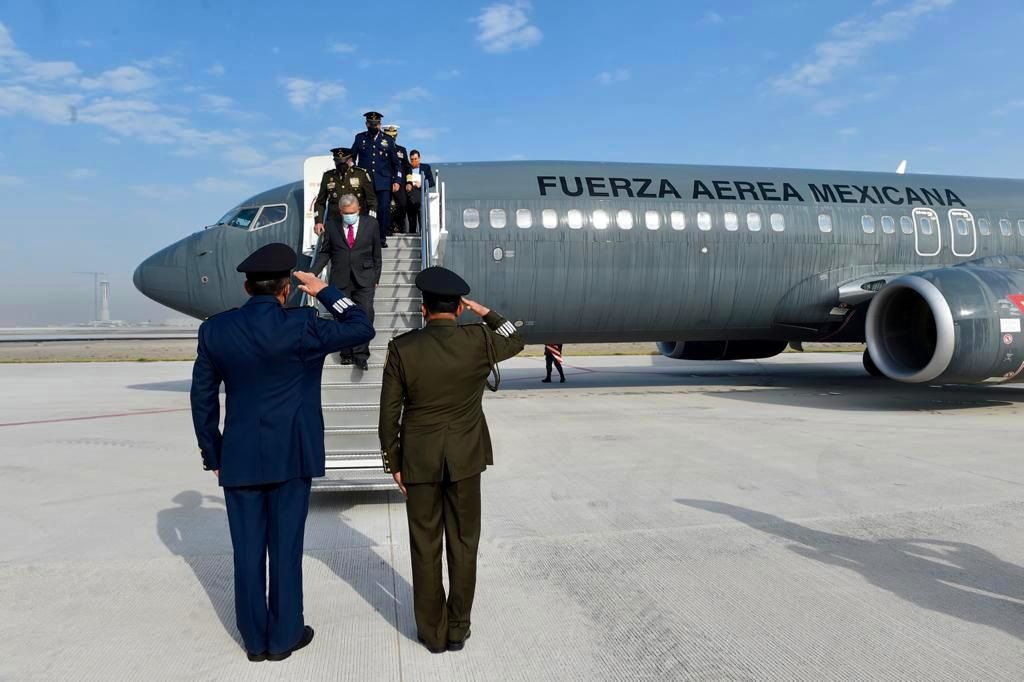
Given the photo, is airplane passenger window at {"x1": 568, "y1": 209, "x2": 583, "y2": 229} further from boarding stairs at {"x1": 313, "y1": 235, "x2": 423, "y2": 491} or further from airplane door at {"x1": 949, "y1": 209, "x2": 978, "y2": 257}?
airplane door at {"x1": 949, "y1": 209, "x2": 978, "y2": 257}

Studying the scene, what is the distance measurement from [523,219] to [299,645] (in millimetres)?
9305

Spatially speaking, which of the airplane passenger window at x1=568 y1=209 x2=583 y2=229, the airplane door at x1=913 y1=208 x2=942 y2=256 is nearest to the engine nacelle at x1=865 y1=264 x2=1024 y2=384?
the airplane door at x1=913 y1=208 x2=942 y2=256

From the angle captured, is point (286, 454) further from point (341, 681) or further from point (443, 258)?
point (443, 258)

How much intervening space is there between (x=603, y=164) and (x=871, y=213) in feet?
17.3

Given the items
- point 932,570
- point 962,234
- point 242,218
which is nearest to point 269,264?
point 932,570

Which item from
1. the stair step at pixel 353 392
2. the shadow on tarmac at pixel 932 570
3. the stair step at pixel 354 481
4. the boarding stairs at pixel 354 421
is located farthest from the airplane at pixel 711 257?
the shadow on tarmac at pixel 932 570

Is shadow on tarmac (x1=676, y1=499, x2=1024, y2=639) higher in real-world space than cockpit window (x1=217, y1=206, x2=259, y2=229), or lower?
lower

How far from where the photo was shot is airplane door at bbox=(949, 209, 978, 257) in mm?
14031

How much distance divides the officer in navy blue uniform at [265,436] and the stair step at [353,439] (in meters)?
2.60

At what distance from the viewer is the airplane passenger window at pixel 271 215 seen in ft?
39.3

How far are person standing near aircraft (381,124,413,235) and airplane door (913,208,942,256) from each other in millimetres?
9940

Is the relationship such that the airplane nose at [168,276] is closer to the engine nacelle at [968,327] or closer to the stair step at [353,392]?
the stair step at [353,392]

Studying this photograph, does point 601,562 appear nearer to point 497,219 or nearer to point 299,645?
point 299,645

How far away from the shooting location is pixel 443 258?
37.9ft
